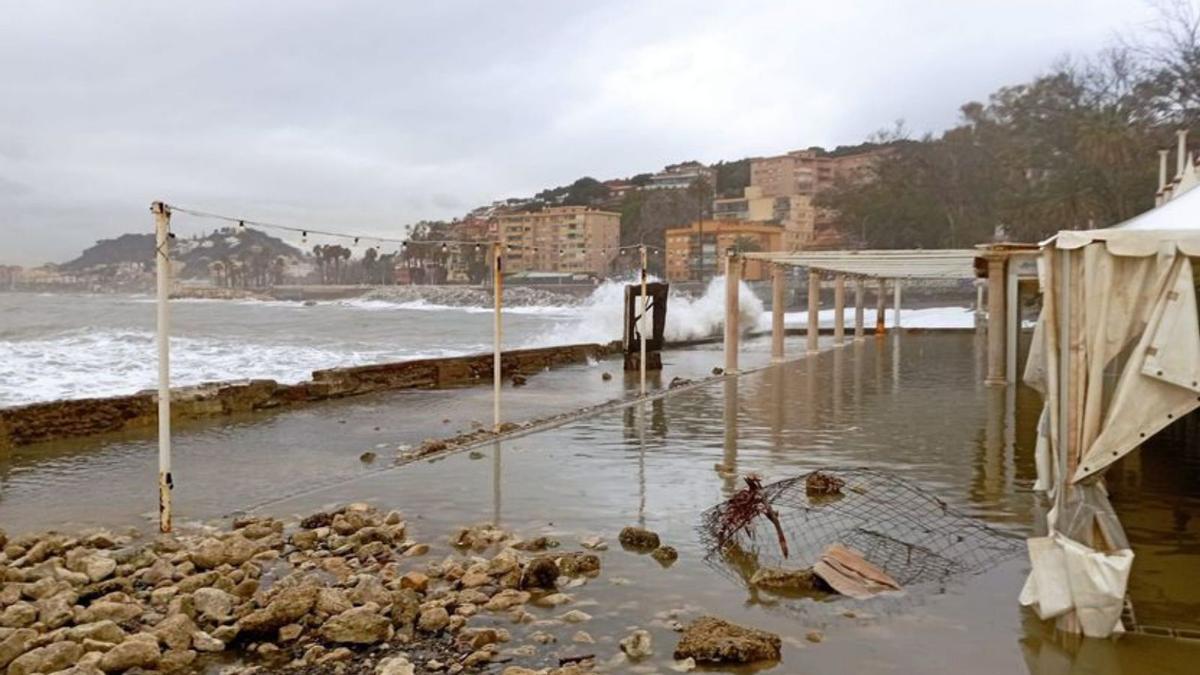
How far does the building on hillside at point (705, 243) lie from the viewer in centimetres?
7656

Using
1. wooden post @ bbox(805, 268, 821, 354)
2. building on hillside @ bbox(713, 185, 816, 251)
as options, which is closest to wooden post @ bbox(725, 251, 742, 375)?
wooden post @ bbox(805, 268, 821, 354)

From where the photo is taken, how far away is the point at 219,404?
15086 millimetres

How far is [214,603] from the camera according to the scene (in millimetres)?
5027

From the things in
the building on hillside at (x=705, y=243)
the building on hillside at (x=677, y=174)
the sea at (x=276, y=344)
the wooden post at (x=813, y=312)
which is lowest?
the sea at (x=276, y=344)

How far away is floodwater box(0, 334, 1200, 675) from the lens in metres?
4.52

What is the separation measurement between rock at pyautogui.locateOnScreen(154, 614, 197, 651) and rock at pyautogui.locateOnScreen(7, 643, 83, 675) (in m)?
0.37

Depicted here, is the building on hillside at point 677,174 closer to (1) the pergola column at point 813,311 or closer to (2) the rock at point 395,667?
(1) the pergola column at point 813,311

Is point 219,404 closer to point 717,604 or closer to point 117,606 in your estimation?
point 117,606

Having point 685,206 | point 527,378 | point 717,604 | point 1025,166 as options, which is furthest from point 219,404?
point 685,206

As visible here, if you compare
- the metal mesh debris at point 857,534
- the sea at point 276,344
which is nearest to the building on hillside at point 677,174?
the sea at point 276,344

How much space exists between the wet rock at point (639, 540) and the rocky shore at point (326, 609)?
13mm

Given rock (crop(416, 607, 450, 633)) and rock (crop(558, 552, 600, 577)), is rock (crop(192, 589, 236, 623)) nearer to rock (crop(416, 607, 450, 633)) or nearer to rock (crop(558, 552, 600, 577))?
rock (crop(416, 607, 450, 633))

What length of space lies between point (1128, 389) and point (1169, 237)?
2.58 ft

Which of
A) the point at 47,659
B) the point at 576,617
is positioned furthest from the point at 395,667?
the point at 47,659
